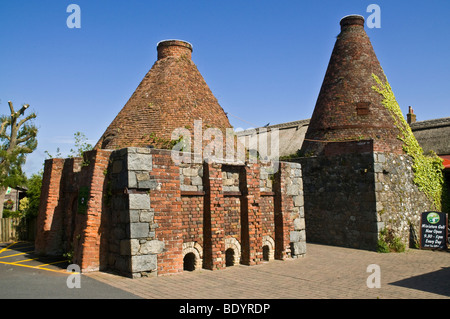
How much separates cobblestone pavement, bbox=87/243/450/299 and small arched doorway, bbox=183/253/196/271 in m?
0.32

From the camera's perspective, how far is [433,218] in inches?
521

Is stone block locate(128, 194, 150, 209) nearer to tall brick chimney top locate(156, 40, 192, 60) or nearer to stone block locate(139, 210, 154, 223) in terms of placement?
stone block locate(139, 210, 154, 223)

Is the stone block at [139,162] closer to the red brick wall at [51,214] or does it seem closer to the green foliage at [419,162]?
the red brick wall at [51,214]

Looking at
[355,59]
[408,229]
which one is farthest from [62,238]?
[355,59]

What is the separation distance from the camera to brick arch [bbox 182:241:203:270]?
888 centimetres

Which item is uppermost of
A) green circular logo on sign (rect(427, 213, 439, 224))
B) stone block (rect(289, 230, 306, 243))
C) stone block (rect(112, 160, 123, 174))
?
stone block (rect(112, 160, 123, 174))

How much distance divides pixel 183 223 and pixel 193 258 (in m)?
0.93

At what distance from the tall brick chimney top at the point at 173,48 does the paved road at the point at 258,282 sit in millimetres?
7978

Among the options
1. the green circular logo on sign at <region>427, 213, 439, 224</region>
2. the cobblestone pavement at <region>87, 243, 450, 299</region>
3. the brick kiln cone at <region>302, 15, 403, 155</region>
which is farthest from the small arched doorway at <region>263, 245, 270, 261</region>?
the green circular logo on sign at <region>427, 213, 439, 224</region>

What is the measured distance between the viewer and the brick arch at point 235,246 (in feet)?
31.7

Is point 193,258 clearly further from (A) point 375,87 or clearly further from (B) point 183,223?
(A) point 375,87

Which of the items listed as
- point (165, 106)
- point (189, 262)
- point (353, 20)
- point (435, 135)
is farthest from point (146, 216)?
point (435, 135)

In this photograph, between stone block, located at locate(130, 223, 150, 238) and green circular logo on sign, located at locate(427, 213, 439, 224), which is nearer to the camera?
stone block, located at locate(130, 223, 150, 238)

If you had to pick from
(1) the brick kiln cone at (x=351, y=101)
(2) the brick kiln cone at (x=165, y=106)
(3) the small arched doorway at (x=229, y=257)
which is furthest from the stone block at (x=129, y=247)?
(1) the brick kiln cone at (x=351, y=101)
